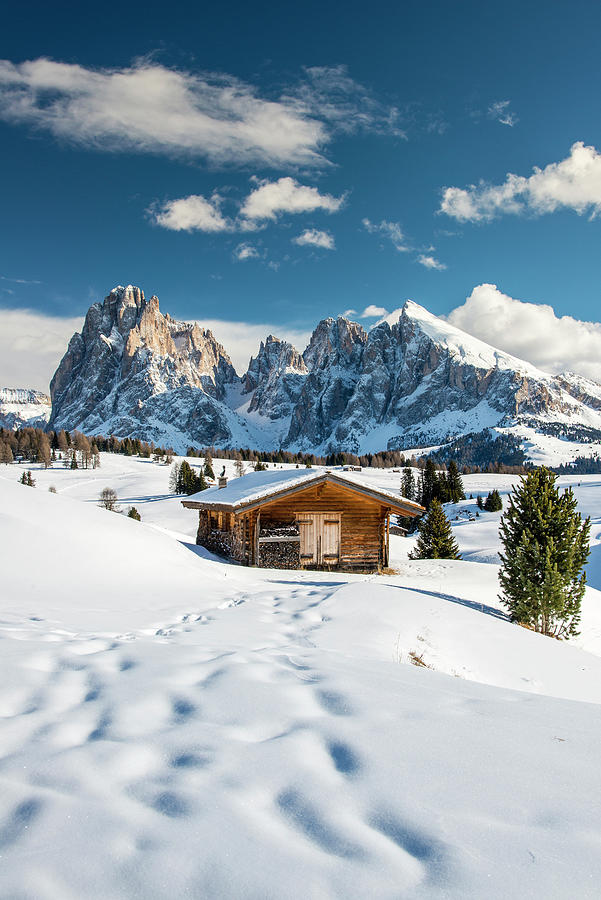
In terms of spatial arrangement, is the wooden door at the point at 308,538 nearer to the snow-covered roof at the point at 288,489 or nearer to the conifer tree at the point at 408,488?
the snow-covered roof at the point at 288,489

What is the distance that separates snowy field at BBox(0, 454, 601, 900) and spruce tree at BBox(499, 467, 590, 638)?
540cm

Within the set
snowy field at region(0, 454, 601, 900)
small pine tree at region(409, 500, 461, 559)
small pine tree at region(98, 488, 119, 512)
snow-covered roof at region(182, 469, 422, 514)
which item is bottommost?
small pine tree at region(98, 488, 119, 512)

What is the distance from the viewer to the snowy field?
199 cm

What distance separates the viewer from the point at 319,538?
20250mm

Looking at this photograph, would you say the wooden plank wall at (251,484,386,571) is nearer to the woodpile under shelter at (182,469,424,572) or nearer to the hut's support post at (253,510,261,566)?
the woodpile under shelter at (182,469,424,572)

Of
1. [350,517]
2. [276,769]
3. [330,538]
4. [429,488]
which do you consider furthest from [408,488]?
[276,769]

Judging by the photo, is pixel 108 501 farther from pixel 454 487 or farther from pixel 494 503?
pixel 454 487

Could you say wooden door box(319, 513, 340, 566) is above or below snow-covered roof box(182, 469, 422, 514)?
below

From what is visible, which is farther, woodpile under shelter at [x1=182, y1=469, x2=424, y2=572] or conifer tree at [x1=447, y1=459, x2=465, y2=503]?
conifer tree at [x1=447, y1=459, x2=465, y2=503]

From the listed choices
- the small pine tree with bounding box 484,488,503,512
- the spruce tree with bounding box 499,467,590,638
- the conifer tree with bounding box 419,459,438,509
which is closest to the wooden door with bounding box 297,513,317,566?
the spruce tree with bounding box 499,467,590,638

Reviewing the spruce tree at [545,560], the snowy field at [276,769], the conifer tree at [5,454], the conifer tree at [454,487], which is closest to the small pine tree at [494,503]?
the conifer tree at [454,487]

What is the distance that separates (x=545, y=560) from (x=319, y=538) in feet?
30.3

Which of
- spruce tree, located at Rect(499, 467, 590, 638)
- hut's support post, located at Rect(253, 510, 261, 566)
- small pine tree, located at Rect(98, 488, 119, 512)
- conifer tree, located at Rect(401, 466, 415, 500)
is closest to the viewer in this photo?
spruce tree, located at Rect(499, 467, 590, 638)

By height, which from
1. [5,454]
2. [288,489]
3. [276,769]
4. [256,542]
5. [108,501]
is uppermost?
[5,454]
